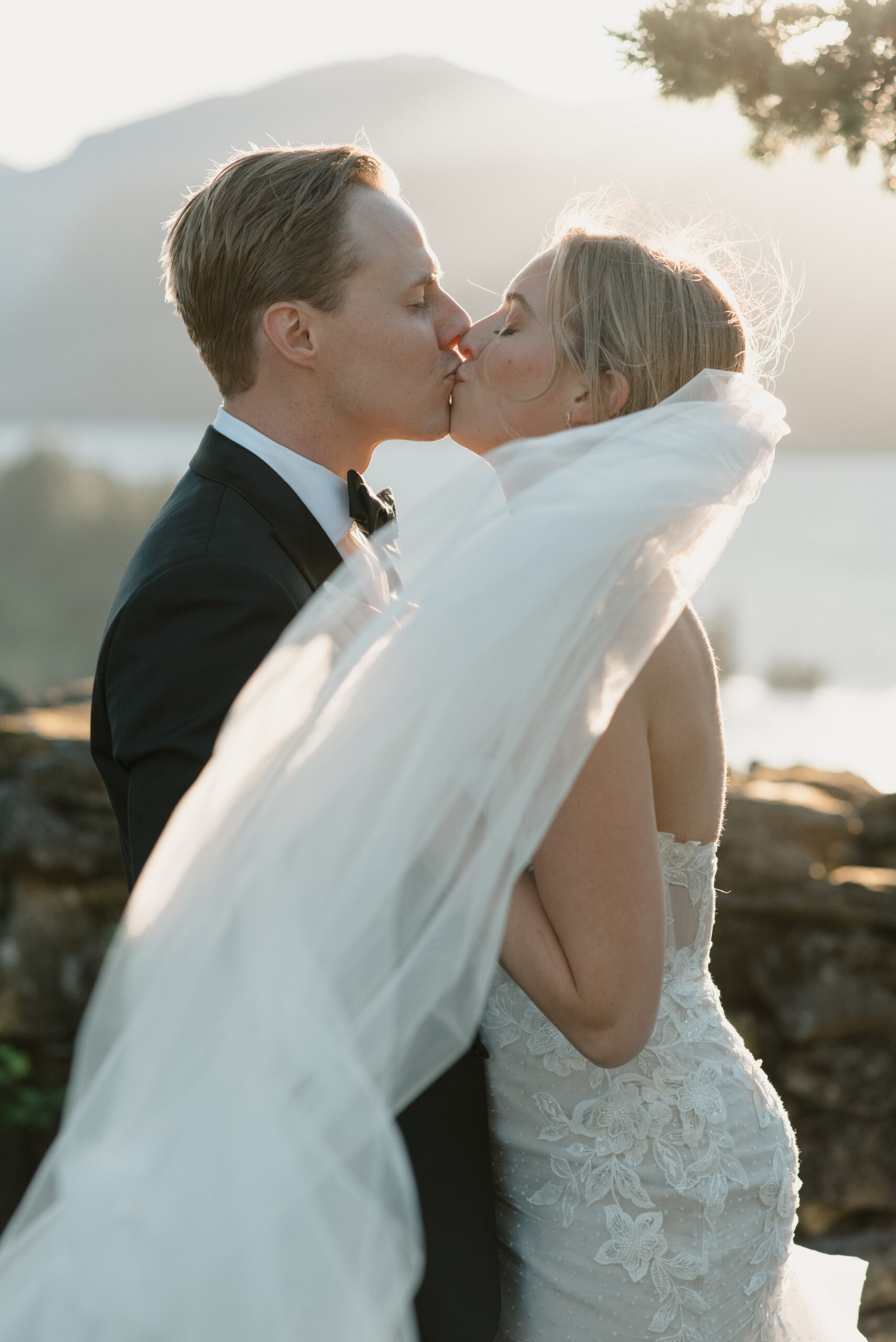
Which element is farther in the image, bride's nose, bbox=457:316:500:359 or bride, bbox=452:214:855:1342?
bride's nose, bbox=457:316:500:359

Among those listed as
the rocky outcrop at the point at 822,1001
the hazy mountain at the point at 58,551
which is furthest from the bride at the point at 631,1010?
the hazy mountain at the point at 58,551

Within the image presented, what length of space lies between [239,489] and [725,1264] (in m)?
1.71

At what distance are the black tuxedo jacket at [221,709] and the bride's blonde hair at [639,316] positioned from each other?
0.71 metres

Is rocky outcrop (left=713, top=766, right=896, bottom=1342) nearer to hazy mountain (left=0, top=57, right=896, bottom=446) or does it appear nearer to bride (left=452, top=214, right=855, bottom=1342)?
hazy mountain (left=0, top=57, right=896, bottom=446)

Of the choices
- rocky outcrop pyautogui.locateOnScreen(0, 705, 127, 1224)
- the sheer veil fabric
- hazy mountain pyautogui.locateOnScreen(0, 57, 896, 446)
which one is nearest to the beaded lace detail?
the sheer veil fabric

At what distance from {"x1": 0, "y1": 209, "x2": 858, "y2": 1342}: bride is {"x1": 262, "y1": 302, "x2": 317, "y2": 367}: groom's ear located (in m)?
0.48

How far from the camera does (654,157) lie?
5676mm

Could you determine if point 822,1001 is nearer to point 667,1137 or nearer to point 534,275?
point 667,1137

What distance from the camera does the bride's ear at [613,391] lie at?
2.14 metres

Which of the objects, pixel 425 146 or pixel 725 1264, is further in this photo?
pixel 425 146

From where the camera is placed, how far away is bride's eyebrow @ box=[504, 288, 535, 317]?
2268 millimetres

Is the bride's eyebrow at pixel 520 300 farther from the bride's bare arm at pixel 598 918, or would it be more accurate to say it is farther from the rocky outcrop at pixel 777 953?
the rocky outcrop at pixel 777 953

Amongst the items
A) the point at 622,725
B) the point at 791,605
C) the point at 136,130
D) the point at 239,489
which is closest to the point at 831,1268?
the point at 622,725

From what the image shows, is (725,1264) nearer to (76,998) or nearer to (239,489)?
(239,489)
